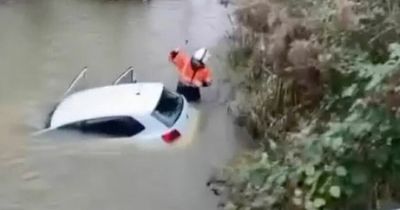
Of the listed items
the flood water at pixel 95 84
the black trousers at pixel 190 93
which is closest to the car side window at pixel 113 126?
the flood water at pixel 95 84

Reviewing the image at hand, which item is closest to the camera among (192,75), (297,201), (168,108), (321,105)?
(297,201)

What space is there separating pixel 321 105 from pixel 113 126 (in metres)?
4.28

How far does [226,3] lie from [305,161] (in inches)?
466

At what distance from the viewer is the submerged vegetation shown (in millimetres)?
4719

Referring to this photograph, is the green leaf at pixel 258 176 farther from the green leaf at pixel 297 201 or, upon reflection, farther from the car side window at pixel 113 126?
the car side window at pixel 113 126

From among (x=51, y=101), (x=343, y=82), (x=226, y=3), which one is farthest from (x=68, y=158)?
(x=226, y=3)

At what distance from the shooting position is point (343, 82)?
6484mm

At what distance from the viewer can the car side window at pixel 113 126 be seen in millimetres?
10648

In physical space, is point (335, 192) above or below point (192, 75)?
above

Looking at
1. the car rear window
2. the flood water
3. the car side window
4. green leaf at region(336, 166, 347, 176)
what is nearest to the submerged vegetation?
green leaf at region(336, 166, 347, 176)

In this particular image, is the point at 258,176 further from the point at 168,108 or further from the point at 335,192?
the point at 168,108

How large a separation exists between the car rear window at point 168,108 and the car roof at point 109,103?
7cm

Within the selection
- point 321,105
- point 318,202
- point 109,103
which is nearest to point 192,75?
point 109,103

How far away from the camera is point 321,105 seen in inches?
271
